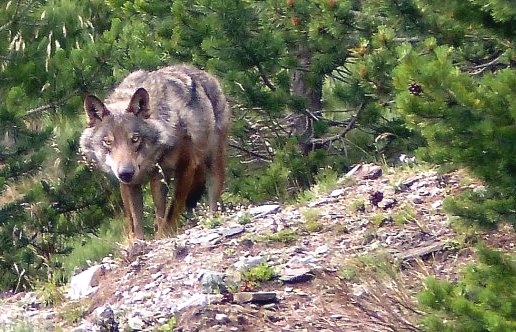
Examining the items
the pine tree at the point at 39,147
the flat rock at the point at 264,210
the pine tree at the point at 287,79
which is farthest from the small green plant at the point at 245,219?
the pine tree at the point at 39,147

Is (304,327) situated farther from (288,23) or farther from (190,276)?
(288,23)

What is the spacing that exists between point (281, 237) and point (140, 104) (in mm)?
2286

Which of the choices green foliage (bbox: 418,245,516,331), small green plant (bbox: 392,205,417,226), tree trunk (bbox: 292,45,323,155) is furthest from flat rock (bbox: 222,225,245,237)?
tree trunk (bbox: 292,45,323,155)

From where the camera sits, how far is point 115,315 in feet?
18.2

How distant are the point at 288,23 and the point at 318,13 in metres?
0.64

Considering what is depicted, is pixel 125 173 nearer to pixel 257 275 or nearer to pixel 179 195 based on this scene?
pixel 179 195

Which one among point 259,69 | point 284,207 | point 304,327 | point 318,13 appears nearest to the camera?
point 304,327

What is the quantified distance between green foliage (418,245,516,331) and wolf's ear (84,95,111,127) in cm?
447

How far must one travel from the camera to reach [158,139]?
8000 mm

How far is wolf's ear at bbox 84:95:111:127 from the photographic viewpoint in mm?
7879

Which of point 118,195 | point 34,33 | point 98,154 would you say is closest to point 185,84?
point 98,154

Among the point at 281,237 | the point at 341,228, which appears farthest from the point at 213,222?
the point at 341,228

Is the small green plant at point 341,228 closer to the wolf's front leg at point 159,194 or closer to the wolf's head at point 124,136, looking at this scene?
the wolf's head at point 124,136

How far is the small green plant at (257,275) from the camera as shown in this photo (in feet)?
18.5
